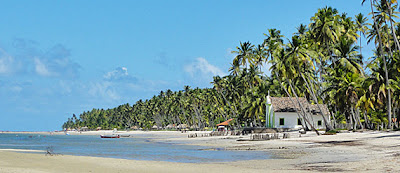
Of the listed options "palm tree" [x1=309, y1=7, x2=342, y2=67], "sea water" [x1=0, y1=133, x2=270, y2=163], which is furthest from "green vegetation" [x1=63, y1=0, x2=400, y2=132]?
"sea water" [x1=0, y1=133, x2=270, y2=163]

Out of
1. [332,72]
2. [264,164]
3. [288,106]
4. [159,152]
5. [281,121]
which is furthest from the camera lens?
[288,106]

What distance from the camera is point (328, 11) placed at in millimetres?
56469

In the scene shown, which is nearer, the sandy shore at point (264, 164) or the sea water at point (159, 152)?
the sandy shore at point (264, 164)

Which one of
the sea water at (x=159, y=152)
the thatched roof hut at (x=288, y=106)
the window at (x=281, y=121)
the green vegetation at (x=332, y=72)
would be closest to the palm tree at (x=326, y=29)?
the green vegetation at (x=332, y=72)

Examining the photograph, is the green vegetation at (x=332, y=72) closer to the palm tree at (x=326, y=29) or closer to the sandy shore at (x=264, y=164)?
the palm tree at (x=326, y=29)

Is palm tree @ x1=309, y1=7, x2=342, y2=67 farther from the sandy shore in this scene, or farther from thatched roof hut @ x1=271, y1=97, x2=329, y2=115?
the sandy shore

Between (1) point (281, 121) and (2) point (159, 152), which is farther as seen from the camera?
(1) point (281, 121)

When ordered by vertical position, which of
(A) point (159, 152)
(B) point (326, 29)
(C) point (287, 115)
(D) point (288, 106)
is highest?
(B) point (326, 29)

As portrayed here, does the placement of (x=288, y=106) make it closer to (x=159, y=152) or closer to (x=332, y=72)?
(x=332, y=72)

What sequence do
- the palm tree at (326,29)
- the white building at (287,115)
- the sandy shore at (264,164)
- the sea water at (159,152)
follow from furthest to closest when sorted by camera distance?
the white building at (287,115), the palm tree at (326,29), the sea water at (159,152), the sandy shore at (264,164)

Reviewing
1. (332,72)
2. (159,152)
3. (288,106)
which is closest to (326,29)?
(332,72)

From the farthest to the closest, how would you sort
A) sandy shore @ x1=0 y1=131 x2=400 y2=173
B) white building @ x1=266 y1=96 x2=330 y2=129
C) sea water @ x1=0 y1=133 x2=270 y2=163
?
white building @ x1=266 y1=96 x2=330 y2=129 → sea water @ x1=0 y1=133 x2=270 y2=163 → sandy shore @ x1=0 y1=131 x2=400 y2=173

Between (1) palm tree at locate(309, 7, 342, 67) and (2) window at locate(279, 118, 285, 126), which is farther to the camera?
(2) window at locate(279, 118, 285, 126)

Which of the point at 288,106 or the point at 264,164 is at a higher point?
the point at 288,106
